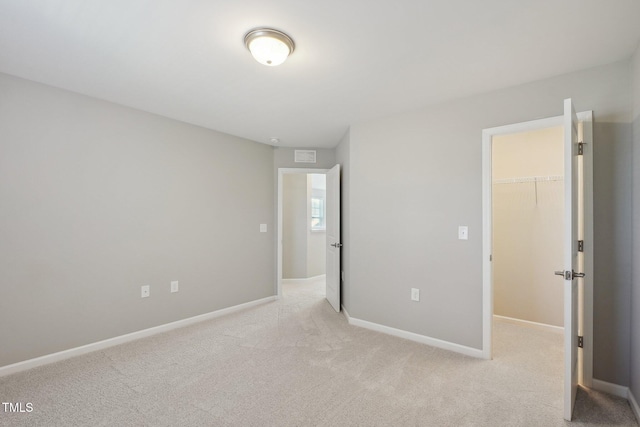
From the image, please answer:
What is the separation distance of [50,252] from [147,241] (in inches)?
30.6

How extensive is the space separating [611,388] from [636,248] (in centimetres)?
103

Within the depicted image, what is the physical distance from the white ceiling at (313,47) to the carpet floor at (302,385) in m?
2.36

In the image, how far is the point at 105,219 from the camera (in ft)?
9.20

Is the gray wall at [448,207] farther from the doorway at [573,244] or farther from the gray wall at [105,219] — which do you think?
the gray wall at [105,219]

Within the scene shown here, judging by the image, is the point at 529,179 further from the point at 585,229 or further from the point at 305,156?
the point at 305,156

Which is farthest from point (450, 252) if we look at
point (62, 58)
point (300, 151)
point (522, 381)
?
point (62, 58)

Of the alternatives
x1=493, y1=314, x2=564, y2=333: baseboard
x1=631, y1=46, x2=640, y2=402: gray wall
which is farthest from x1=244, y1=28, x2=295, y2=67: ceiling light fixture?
x1=493, y1=314, x2=564, y2=333: baseboard

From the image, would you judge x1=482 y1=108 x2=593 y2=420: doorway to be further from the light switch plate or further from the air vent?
the air vent

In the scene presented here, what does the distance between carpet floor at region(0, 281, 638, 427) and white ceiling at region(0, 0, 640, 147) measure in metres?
2.36

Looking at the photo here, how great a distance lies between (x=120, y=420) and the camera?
179 cm

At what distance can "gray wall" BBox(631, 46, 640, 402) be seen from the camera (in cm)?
184

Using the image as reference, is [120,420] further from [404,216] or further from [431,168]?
[431,168]

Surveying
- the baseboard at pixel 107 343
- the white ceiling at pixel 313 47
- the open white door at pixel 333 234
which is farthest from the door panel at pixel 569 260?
the baseboard at pixel 107 343

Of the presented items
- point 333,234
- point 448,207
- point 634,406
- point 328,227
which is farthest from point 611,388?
point 328,227
